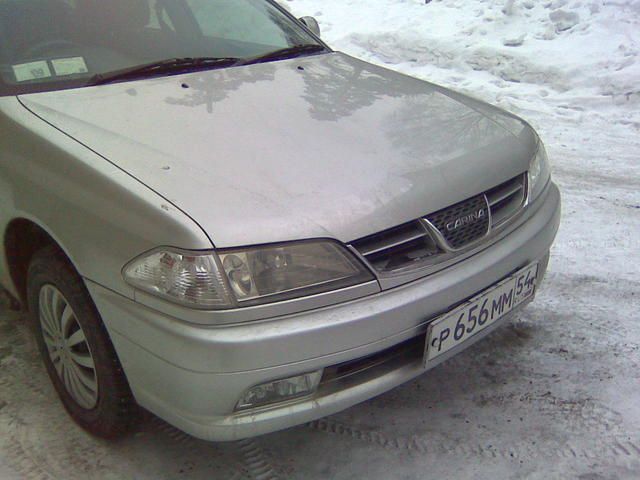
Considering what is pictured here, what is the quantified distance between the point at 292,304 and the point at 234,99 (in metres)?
1.00

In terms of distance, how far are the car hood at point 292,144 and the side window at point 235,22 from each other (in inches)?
13.6

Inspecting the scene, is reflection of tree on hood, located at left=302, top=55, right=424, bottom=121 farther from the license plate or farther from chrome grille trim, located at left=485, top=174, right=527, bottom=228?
the license plate

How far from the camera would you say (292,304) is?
181 cm

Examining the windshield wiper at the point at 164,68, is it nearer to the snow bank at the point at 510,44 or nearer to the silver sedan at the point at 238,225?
the silver sedan at the point at 238,225

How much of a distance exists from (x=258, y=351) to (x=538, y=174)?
4.44ft

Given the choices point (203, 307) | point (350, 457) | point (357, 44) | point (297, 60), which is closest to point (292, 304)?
point (203, 307)

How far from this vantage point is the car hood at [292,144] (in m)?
1.88

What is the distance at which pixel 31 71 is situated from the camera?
8.15 ft

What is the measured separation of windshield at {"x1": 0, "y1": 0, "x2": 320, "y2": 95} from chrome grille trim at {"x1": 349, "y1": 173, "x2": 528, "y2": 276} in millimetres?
→ 1233

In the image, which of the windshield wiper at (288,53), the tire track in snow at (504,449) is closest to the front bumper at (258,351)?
the tire track in snow at (504,449)

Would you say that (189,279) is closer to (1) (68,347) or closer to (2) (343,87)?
(1) (68,347)

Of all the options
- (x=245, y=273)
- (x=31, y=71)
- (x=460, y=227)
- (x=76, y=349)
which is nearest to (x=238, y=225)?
(x=245, y=273)

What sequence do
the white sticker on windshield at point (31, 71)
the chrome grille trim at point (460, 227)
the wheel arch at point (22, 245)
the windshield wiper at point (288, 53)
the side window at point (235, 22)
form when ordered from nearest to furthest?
the chrome grille trim at point (460, 227) < the wheel arch at point (22, 245) < the white sticker on windshield at point (31, 71) < the windshield wiper at point (288, 53) < the side window at point (235, 22)

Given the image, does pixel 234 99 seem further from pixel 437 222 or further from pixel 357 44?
pixel 357 44
